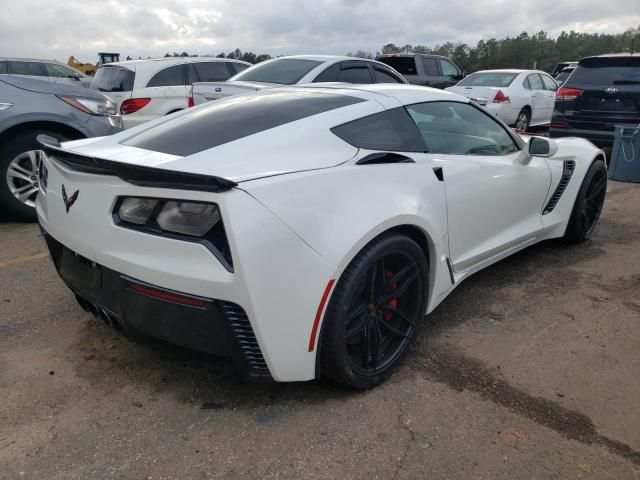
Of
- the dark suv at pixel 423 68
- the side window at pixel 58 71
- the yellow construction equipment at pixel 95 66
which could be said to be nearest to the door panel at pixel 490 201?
the dark suv at pixel 423 68

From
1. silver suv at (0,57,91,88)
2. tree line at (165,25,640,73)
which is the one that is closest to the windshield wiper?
silver suv at (0,57,91,88)

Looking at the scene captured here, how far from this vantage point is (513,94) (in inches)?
437

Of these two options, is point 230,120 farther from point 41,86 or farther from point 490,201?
point 41,86

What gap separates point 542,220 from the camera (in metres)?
3.96

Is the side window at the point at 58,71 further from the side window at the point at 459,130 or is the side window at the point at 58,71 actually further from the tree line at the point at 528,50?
the tree line at the point at 528,50

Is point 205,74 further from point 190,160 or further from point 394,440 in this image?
point 394,440

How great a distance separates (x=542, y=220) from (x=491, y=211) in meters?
0.90

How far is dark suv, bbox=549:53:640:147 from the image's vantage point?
7.80 m

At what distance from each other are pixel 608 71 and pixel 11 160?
25.9 ft

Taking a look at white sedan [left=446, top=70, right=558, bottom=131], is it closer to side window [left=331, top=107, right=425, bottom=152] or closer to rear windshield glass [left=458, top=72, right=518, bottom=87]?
rear windshield glass [left=458, top=72, right=518, bottom=87]

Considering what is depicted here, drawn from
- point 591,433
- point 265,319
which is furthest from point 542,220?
point 265,319

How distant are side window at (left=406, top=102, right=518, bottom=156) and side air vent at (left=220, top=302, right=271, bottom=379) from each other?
4.81 ft

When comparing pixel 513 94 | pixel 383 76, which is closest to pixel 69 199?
pixel 383 76

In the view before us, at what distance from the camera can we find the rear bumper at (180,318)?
6.62 feet
